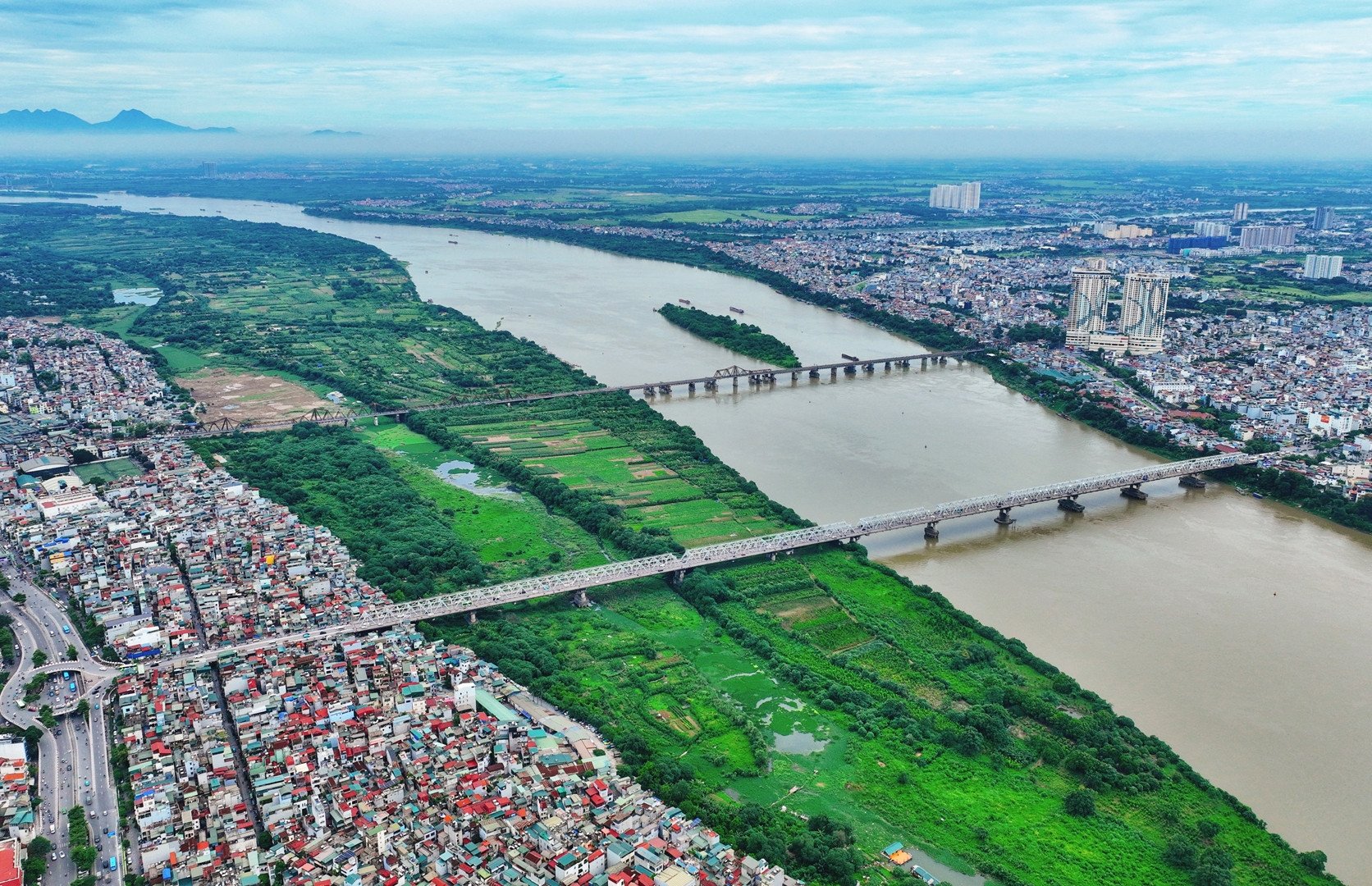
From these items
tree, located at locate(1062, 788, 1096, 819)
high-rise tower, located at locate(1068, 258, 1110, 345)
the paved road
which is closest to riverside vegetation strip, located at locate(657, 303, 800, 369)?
high-rise tower, located at locate(1068, 258, 1110, 345)

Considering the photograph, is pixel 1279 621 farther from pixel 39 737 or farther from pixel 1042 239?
pixel 1042 239

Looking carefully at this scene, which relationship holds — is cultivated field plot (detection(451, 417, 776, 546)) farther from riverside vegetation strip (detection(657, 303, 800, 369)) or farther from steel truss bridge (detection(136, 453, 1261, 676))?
riverside vegetation strip (detection(657, 303, 800, 369))

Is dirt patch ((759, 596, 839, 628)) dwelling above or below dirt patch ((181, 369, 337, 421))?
below

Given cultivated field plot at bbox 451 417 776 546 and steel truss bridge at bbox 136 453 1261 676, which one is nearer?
steel truss bridge at bbox 136 453 1261 676

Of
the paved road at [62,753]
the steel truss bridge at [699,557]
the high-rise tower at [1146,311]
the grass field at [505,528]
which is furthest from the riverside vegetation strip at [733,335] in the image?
the paved road at [62,753]

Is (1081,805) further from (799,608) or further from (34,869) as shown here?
(34,869)

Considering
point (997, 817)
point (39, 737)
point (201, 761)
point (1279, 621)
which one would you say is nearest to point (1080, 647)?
point (1279, 621)

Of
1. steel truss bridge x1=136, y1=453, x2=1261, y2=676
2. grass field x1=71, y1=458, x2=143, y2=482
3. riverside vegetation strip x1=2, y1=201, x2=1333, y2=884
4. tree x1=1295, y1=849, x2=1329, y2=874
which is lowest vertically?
tree x1=1295, y1=849, x2=1329, y2=874
